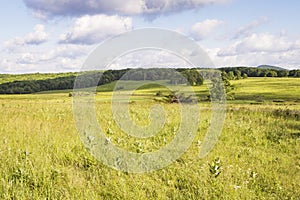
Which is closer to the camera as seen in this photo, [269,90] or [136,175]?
[136,175]

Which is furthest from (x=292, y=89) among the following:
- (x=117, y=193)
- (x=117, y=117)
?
(x=117, y=193)

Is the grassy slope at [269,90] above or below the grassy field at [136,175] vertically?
below

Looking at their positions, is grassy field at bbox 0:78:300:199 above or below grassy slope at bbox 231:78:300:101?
above

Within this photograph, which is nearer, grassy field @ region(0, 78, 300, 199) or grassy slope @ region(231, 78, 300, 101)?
grassy field @ region(0, 78, 300, 199)

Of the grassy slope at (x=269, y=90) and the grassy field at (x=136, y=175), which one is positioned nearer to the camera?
the grassy field at (x=136, y=175)

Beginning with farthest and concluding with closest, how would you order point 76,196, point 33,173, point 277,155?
point 277,155, point 33,173, point 76,196

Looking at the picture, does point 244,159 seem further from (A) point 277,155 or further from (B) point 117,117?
(B) point 117,117

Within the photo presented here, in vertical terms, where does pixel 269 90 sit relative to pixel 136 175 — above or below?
below

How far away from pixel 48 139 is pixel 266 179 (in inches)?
202

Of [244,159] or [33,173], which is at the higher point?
[33,173]

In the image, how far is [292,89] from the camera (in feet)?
351

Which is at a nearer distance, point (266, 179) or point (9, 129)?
point (266, 179)

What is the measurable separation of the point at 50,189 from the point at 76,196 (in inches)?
19.7

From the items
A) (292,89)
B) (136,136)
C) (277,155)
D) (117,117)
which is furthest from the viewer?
(292,89)
